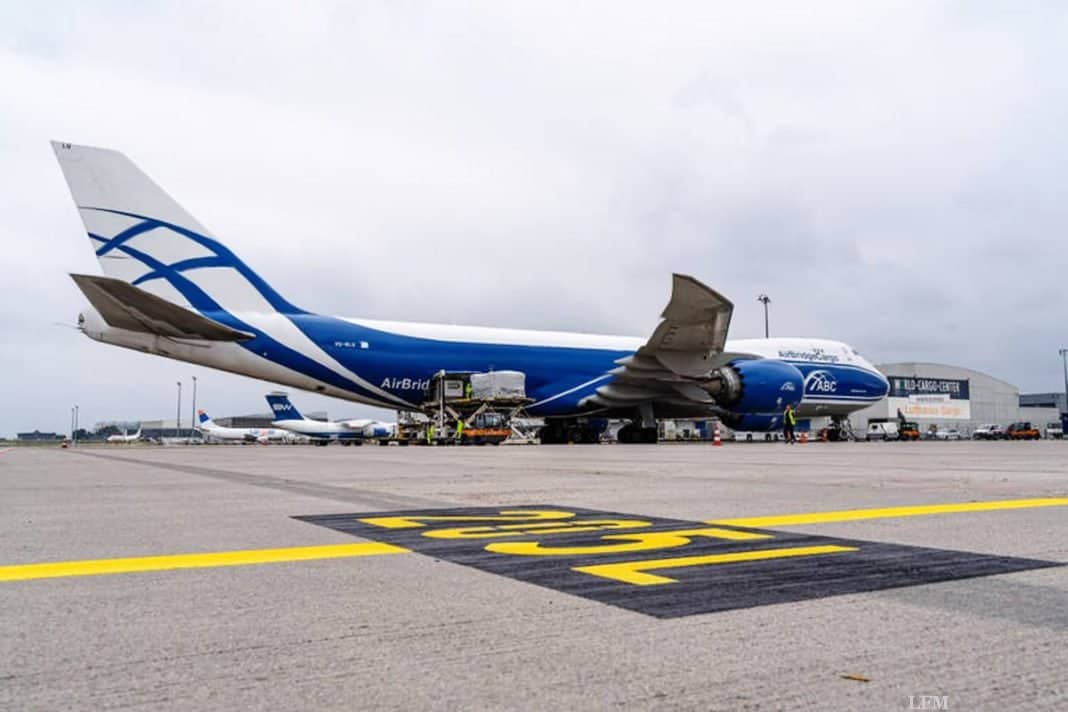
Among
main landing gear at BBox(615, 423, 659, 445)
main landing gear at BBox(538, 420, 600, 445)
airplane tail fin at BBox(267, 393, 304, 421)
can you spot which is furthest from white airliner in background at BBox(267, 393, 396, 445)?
main landing gear at BBox(615, 423, 659, 445)

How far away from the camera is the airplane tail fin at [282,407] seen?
2496 inches

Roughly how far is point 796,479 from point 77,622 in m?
8.47

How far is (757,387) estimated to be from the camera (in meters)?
27.6

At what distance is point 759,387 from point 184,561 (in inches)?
1008

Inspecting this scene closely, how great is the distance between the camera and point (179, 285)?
922 inches

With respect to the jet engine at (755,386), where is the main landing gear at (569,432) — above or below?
below

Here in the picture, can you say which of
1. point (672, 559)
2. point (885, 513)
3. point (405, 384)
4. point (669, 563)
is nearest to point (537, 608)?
point (669, 563)

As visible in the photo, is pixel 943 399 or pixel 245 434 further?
pixel 245 434

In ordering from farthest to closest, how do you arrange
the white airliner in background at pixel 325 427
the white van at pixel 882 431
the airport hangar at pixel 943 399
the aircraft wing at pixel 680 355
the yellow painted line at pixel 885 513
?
→ the airport hangar at pixel 943 399 < the white airliner in background at pixel 325 427 < the white van at pixel 882 431 < the aircraft wing at pixel 680 355 < the yellow painted line at pixel 885 513

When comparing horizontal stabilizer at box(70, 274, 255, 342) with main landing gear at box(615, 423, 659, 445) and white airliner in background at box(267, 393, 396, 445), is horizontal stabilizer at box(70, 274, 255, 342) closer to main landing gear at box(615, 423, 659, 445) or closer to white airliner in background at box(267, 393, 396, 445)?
main landing gear at box(615, 423, 659, 445)

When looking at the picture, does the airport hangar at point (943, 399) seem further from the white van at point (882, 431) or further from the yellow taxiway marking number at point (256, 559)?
the yellow taxiway marking number at point (256, 559)

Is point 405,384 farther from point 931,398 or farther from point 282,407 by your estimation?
point 931,398

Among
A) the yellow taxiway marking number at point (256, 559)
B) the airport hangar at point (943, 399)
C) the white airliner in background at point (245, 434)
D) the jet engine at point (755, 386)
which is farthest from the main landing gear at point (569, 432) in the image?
the white airliner in background at point (245, 434)

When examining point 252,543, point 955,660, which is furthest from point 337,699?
point 252,543
